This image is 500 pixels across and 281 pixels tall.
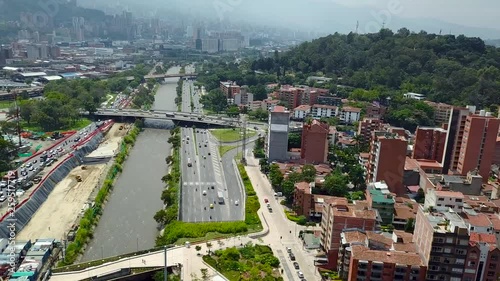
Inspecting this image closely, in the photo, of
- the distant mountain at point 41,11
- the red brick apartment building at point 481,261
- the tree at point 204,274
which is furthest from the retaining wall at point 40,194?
the distant mountain at point 41,11

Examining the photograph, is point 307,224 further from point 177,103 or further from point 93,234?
point 177,103

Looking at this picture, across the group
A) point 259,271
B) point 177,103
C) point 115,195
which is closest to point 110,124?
point 177,103

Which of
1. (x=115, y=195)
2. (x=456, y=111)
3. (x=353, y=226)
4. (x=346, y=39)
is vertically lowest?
(x=115, y=195)

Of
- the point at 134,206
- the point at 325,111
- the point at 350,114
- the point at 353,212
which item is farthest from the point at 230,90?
the point at 353,212

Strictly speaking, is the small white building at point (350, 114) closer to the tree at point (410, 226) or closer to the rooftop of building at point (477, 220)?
the tree at point (410, 226)

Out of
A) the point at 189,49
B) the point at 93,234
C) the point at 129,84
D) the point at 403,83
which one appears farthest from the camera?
the point at 189,49

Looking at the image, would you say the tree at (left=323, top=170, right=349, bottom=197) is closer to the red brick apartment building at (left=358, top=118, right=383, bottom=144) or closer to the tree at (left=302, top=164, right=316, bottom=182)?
→ the tree at (left=302, top=164, right=316, bottom=182)

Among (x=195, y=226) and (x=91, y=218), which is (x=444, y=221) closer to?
(x=195, y=226)
